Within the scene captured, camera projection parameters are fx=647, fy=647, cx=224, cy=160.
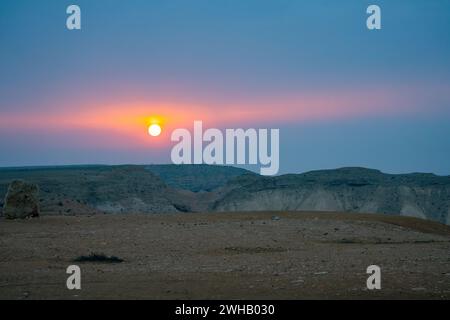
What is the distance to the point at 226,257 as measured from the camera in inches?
762

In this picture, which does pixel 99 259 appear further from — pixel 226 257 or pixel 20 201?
pixel 20 201

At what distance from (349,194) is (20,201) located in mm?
59946

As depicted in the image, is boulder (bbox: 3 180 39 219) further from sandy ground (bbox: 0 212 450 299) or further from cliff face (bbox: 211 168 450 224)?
cliff face (bbox: 211 168 450 224)

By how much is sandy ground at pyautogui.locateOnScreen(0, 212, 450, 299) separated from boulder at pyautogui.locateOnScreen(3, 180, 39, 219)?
8.71 feet

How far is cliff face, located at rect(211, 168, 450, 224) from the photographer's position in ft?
272

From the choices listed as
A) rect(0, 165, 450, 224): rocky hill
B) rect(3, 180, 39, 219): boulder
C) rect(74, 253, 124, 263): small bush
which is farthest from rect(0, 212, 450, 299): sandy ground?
rect(0, 165, 450, 224): rocky hill

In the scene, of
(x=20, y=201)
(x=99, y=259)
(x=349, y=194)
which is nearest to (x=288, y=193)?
(x=349, y=194)

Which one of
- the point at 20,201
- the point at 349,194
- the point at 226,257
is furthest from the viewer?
the point at 349,194

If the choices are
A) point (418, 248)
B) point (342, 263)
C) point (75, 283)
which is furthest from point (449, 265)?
point (75, 283)

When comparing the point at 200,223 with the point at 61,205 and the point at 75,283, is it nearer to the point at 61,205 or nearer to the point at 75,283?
the point at 75,283

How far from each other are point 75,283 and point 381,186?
75806mm

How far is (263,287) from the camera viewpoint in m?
13.1

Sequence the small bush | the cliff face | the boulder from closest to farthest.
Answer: the small bush, the boulder, the cliff face
